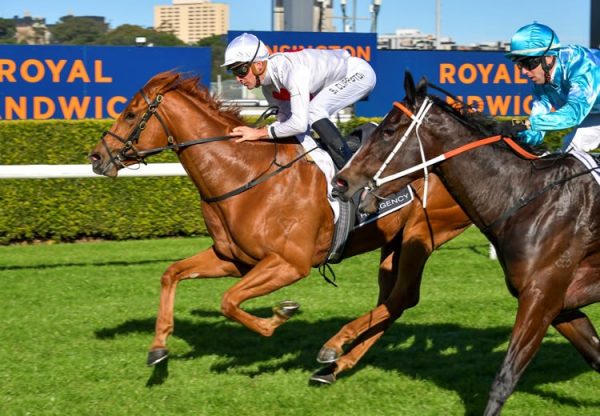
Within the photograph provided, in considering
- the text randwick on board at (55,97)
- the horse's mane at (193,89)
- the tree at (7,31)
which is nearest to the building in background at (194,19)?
the tree at (7,31)

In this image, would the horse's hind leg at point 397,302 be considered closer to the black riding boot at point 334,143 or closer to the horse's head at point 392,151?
the black riding boot at point 334,143

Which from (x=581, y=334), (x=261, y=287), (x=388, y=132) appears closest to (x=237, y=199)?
(x=261, y=287)

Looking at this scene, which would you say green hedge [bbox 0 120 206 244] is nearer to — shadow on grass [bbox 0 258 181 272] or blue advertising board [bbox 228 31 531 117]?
shadow on grass [bbox 0 258 181 272]

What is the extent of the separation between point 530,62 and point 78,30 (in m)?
14.8

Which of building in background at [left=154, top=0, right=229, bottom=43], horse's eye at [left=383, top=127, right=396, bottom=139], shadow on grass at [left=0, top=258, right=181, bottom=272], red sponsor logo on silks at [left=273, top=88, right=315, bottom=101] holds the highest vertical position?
building in background at [left=154, top=0, right=229, bottom=43]

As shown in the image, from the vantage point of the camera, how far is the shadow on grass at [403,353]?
4812 millimetres

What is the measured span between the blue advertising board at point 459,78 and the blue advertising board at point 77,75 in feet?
7.77

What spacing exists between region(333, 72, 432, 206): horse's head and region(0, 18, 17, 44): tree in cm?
1258

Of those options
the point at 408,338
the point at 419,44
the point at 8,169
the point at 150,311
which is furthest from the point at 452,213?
the point at 419,44

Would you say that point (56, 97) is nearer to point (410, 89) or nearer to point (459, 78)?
point (459, 78)

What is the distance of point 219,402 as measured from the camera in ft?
14.6

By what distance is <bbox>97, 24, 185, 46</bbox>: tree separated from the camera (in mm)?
15573

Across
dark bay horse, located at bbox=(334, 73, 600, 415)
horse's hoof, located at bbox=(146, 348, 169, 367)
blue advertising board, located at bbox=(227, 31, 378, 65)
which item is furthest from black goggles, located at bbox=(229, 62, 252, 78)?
blue advertising board, located at bbox=(227, 31, 378, 65)

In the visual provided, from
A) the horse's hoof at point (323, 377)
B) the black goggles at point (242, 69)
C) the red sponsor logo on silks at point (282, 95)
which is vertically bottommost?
the horse's hoof at point (323, 377)
